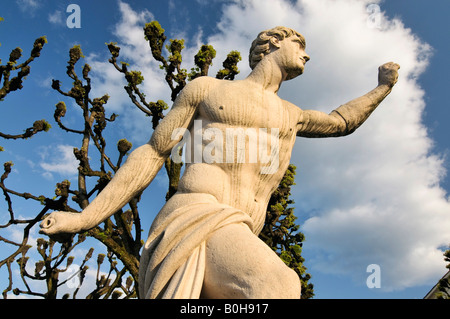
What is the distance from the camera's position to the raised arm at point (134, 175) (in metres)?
3.03

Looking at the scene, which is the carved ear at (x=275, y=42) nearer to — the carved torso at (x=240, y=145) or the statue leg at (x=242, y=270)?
the carved torso at (x=240, y=145)

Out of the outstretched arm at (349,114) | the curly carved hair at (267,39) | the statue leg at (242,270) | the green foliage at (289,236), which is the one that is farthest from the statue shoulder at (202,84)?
the green foliage at (289,236)

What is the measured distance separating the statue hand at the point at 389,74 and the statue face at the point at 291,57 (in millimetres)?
1047

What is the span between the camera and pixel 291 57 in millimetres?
3889

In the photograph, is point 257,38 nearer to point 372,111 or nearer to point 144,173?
point 372,111

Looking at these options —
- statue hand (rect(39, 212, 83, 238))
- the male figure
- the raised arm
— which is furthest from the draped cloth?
statue hand (rect(39, 212, 83, 238))

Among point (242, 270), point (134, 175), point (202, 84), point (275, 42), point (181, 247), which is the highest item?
point (275, 42)

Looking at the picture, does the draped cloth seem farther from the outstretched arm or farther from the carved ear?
the carved ear

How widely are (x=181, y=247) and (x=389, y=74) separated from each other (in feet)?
10.1

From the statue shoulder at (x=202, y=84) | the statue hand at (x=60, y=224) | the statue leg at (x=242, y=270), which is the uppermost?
the statue shoulder at (x=202, y=84)

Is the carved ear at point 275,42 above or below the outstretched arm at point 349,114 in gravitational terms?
above

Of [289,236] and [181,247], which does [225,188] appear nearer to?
[181,247]

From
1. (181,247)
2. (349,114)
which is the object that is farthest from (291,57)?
(181,247)
